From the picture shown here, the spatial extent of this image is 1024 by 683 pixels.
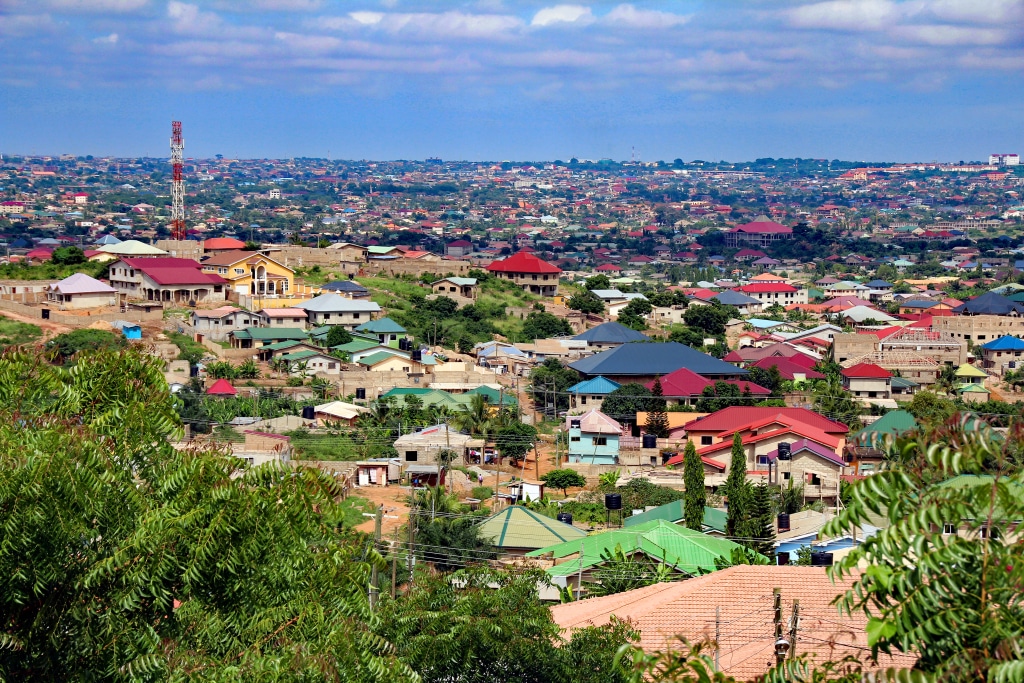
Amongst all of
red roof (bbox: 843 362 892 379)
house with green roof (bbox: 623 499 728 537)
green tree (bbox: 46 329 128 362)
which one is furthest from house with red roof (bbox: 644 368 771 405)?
green tree (bbox: 46 329 128 362)

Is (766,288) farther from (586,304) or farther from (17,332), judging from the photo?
(17,332)

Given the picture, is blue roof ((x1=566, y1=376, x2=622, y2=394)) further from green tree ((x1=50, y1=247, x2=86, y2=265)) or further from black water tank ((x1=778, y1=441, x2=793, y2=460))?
green tree ((x1=50, y1=247, x2=86, y2=265))

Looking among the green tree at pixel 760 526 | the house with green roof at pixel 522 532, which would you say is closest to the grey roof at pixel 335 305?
the house with green roof at pixel 522 532

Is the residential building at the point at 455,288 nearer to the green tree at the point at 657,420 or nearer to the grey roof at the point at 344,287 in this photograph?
the grey roof at the point at 344,287

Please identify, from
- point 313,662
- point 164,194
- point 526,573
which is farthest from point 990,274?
point 164,194

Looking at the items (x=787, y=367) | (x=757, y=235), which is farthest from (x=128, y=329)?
(x=757, y=235)

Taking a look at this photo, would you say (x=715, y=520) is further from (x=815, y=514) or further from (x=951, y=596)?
(x=951, y=596)
